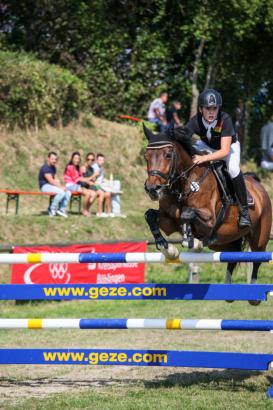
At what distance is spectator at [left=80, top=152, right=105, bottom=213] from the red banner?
2.29 meters

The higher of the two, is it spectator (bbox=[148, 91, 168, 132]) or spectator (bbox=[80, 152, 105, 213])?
spectator (bbox=[148, 91, 168, 132])

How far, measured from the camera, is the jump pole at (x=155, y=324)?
23.3 ft

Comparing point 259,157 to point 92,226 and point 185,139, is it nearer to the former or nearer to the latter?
point 92,226

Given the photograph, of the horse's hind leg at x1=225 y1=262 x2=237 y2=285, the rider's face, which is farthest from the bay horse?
the horse's hind leg at x1=225 y1=262 x2=237 y2=285

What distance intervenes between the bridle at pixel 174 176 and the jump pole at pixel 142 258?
2.05 ft

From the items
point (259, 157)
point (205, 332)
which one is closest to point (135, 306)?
point (205, 332)

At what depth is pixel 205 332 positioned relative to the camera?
38.5ft

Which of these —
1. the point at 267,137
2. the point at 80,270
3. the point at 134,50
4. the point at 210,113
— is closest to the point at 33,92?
the point at 134,50

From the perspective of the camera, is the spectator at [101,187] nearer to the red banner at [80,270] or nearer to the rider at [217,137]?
the red banner at [80,270]

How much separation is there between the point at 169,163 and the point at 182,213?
486 mm

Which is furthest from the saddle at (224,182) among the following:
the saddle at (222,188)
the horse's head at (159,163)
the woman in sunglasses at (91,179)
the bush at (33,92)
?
the bush at (33,92)

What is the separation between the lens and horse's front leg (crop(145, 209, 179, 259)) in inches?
279

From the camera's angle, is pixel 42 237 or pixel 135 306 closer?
pixel 135 306

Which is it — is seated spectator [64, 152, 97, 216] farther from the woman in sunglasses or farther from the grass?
the grass
